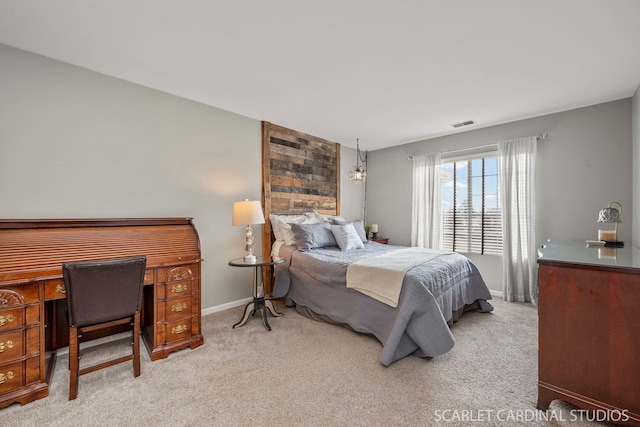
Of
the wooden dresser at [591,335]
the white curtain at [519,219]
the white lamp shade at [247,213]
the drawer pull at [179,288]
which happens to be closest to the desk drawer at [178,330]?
the drawer pull at [179,288]

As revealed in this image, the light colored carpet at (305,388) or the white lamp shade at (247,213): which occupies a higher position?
the white lamp shade at (247,213)

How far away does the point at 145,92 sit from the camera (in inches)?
109

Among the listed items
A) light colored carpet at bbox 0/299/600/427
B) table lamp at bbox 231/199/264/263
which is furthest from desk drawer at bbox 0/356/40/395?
table lamp at bbox 231/199/264/263

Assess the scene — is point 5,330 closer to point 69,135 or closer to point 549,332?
point 69,135

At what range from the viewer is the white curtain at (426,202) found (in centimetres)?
441

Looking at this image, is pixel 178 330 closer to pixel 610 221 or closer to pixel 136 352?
pixel 136 352

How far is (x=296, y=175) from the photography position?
4.21 m

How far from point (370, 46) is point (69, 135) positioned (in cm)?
267

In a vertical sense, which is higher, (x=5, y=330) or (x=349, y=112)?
(x=349, y=112)

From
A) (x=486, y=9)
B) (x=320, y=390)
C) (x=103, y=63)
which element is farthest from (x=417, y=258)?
(x=103, y=63)

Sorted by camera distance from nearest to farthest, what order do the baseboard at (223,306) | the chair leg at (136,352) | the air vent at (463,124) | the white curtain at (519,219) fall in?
the chair leg at (136,352) → the baseboard at (223,306) → the white curtain at (519,219) → the air vent at (463,124)

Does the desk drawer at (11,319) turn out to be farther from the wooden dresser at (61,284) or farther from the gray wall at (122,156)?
the gray wall at (122,156)

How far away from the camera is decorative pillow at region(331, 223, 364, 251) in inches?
142

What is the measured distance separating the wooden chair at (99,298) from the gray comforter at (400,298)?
1.68 metres
